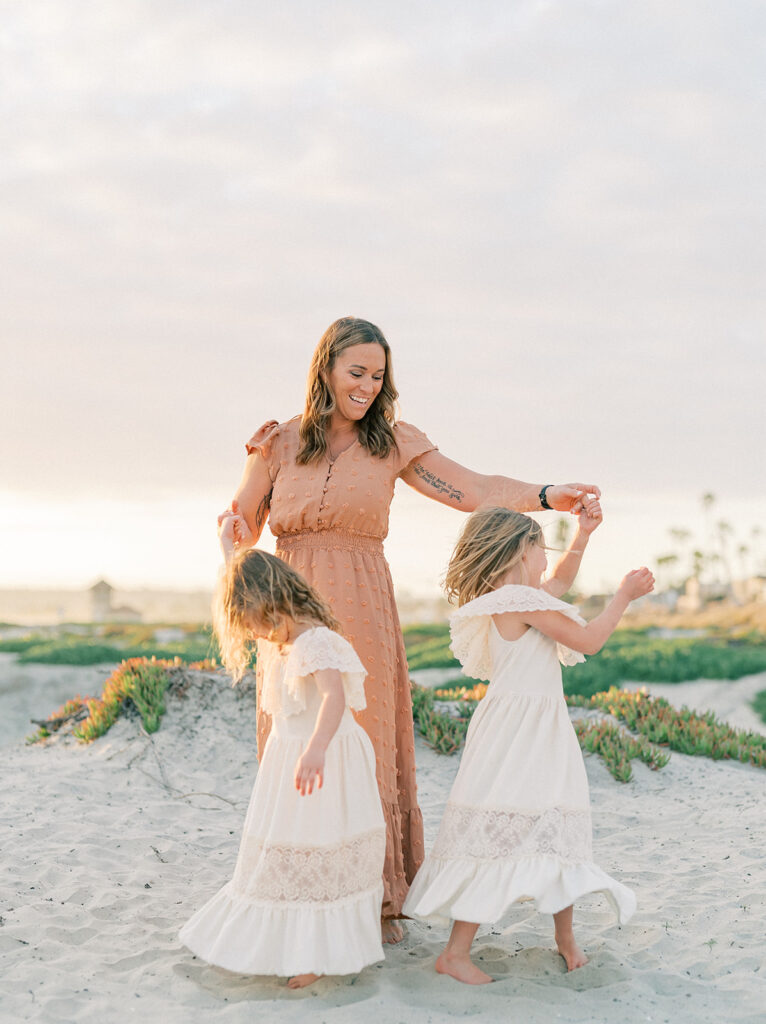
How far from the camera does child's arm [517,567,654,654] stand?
3.92m

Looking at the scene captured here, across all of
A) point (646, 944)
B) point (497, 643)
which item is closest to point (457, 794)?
point (497, 643)

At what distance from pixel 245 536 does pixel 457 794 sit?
57.5 inches

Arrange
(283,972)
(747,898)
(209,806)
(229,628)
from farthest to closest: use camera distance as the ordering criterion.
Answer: (209,806), (747,898), (229,628), (283,972)

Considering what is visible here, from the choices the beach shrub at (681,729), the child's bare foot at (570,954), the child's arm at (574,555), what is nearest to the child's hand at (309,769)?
the child's arm at (574,555)

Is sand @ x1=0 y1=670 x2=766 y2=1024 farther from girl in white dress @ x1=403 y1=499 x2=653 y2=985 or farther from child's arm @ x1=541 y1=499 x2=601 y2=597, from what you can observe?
child's arm @ x1=541 y1=499 x2=601 y2=597

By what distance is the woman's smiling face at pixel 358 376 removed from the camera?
14.6 ft

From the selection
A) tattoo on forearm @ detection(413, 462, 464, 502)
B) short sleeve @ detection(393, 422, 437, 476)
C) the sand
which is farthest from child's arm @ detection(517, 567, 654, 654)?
the sand

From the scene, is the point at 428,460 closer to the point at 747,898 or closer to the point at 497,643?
the point at 497,643

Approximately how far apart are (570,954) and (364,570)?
1.82m

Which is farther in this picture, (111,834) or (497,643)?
(111,834)

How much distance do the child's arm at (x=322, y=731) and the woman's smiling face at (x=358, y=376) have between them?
1.34 meters

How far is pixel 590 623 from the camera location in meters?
3.96

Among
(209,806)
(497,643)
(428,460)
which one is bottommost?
(209,806)

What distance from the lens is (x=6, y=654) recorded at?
61.4 ft
